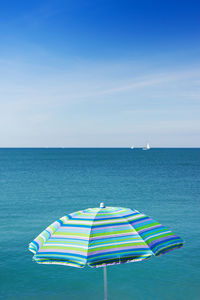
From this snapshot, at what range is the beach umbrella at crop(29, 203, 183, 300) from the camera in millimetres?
5238

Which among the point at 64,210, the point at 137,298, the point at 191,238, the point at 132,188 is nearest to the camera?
the point at 137,298

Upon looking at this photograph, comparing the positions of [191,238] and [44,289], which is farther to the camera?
[191,238]

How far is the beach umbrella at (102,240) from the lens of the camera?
5.24 metres

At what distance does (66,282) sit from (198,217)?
42.6 ft

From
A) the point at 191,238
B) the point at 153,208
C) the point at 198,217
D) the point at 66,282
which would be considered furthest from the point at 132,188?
the point at 66,282

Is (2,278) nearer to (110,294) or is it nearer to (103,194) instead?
(110,294)

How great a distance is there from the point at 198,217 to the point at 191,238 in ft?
19.2

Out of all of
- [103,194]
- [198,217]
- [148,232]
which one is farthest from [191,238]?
[103,194]

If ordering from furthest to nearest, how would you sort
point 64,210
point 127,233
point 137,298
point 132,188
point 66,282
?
point 132,188
point 64,210
point 66,282
point 137,298
point 127,233

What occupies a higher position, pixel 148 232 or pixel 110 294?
pixel 148 232

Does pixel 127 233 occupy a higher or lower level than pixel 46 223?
higher

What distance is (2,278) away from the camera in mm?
11203

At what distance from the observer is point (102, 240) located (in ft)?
17.9

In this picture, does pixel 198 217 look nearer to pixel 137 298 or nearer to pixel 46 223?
pixel 46 223
